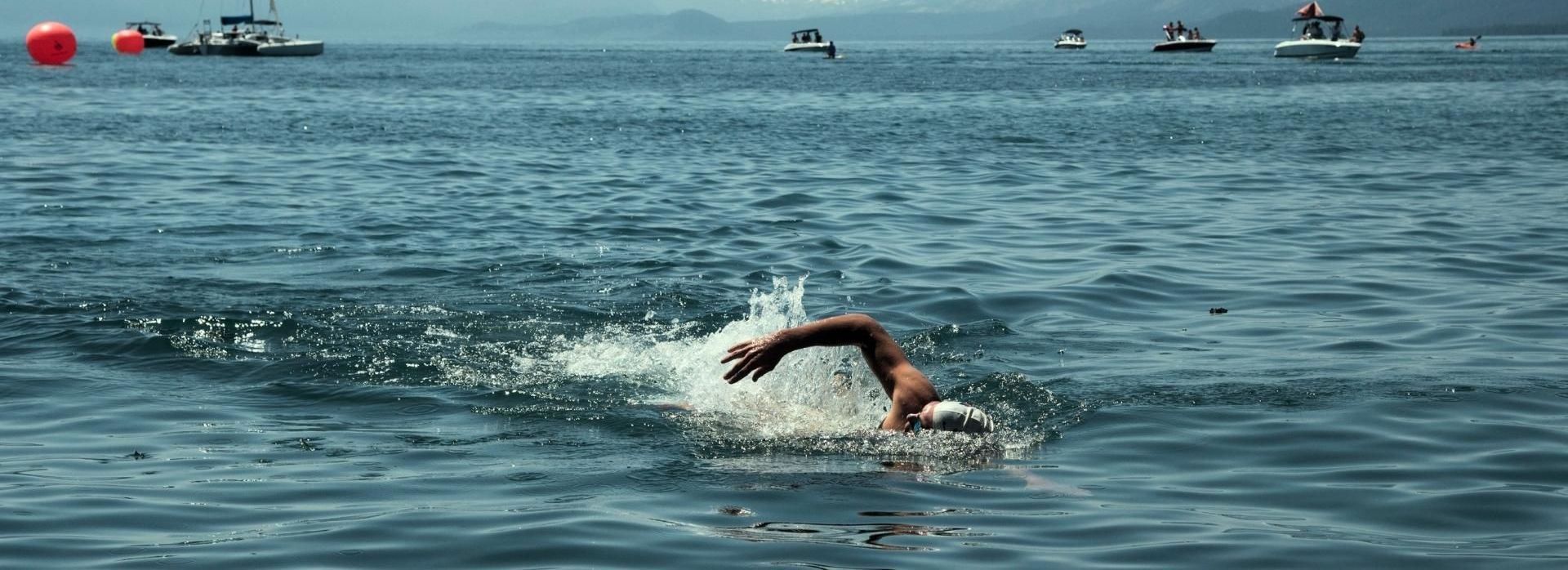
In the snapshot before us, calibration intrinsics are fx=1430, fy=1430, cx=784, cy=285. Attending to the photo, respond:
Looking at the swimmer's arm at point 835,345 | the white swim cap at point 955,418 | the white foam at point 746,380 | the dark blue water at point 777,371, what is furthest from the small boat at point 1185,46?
the white swim cap at point 955,418

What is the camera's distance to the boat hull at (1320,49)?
84.3m

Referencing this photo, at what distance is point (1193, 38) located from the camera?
113m

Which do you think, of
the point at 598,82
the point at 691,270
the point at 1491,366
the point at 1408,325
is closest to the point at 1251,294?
the point at 1408,325

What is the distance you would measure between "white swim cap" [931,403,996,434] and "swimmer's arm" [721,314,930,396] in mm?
357

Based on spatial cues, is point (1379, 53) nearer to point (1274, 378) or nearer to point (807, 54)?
point (807, 54)

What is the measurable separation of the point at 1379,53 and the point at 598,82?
65.6 m

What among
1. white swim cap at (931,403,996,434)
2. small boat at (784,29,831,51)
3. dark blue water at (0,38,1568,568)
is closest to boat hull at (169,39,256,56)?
small boat at (784,29,831,51)

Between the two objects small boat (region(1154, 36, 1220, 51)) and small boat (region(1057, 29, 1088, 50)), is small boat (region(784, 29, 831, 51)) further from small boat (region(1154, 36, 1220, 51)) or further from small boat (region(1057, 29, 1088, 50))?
small boat (region(1057, 29, 1088, 50))

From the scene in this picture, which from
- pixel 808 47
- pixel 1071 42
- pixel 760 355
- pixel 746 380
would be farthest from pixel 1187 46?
pixel 760 355

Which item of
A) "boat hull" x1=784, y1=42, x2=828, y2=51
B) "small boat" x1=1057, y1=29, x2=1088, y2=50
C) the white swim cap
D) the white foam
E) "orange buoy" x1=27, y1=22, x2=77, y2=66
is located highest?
"small boat" x1=1057, y1=29, x2=1088, y2=50

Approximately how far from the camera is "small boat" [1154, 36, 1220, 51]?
10833 centimetres

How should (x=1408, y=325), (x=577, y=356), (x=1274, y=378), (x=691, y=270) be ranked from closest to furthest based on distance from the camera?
(x=1274, y=378), (x=577, y=356), (x=1408, y=325), (x=691, y=270)

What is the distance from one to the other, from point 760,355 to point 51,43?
5671 centimetres

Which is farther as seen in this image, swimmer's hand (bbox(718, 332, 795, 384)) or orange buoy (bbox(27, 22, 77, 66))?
orange buoy (bbox(27, 22, 77, 66))
